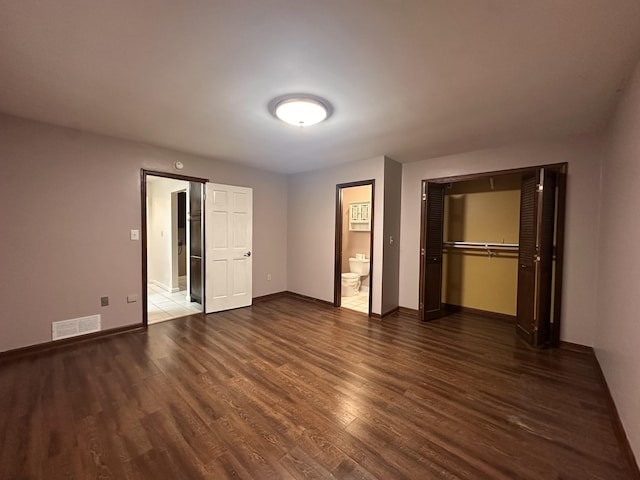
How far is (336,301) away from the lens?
15.2 feet

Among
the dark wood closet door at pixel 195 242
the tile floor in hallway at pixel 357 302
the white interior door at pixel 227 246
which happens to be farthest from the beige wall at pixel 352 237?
the dark wood closet door at pixel 195 242

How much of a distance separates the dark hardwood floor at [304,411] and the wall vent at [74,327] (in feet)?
0.62

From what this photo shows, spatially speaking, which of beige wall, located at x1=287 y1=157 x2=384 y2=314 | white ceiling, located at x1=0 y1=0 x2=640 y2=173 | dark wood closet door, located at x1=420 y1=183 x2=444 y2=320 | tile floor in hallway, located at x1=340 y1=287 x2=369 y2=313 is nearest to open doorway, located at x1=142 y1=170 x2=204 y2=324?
beige wall, located at x1=287 y1=157 x2=384 y2=314

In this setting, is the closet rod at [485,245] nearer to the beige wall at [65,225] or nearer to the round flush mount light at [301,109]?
the round flush mount light at [301,109]

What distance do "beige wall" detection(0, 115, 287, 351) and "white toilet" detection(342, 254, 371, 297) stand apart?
3.47 meters

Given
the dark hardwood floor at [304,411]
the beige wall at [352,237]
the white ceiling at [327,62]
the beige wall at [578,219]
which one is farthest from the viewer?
the beige wall at [352,237]

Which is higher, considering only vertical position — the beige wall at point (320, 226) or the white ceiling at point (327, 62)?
the white ceiling at point (327, 62)

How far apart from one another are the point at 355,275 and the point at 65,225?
447 centimetres

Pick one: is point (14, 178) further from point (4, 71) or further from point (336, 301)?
point (336, 301)

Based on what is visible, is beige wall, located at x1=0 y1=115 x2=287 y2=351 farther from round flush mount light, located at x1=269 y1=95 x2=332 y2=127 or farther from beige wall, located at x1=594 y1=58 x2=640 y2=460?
beige wall, located at x1=594 y1=58 x2=640 y2=460

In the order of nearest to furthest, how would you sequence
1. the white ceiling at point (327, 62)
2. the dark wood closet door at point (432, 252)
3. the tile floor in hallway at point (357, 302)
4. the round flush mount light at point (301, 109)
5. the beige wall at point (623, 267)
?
the white ceiling at point (327, 62) → the beige wall at point (623, 267) → the round flush mount light at point (301, 109) → the dark wood closet door at point (432, 252) → the tile floor in hallway at point (357, 302)

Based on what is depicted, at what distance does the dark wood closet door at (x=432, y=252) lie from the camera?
4.01 m

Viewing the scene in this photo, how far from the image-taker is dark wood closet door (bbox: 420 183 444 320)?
4.01 meters

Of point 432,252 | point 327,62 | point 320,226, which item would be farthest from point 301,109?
point 432,252
